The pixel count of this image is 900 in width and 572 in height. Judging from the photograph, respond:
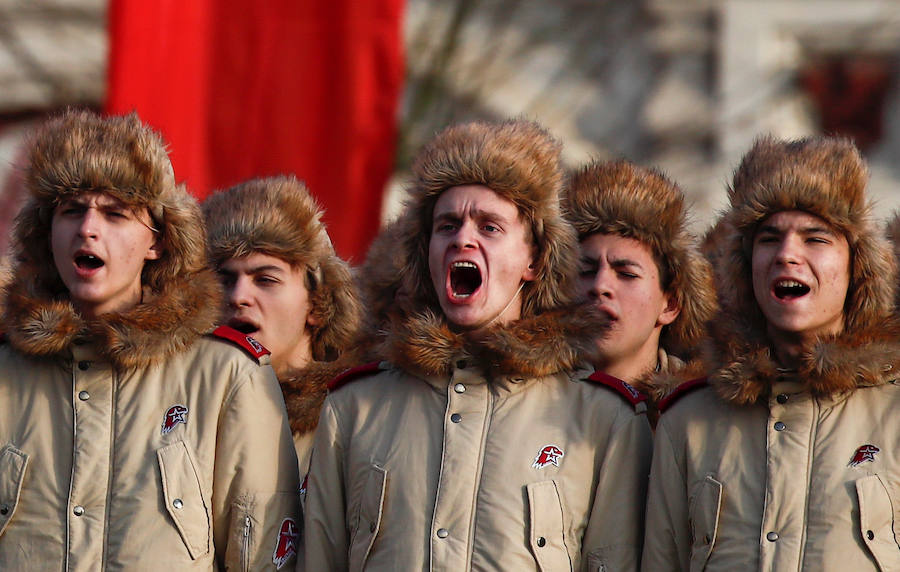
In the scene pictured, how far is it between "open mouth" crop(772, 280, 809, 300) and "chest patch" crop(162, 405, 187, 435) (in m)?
1.70

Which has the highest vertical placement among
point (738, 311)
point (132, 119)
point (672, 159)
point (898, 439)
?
point (672, 159)

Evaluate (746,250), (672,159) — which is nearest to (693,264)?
(746,250)

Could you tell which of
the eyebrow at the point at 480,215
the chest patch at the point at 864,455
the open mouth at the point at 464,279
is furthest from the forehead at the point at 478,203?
the chest patch at the point at 864,455

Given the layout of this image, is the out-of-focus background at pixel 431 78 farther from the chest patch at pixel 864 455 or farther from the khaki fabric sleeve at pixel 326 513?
the chest patch at pixel 864 455

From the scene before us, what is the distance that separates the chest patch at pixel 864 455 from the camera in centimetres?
499

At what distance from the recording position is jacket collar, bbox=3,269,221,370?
17.3 ft

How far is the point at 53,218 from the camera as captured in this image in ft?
18.0

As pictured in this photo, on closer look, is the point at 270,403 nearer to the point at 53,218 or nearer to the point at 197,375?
the point at 197,375

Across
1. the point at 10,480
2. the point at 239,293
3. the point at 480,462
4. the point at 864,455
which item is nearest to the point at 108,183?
the point at 10,480

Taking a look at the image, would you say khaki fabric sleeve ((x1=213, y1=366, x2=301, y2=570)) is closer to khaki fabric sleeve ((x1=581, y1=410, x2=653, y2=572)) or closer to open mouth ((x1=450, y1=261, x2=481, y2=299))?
open mouth ((x1=450, y1=261, x2=481, y2=299))

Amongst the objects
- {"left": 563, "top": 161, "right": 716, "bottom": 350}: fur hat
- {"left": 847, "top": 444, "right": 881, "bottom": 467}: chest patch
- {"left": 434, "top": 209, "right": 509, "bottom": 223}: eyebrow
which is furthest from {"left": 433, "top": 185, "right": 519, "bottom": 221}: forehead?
{"left": 847, "top": 444, "right": 881, "bottom": 467}: chest patch

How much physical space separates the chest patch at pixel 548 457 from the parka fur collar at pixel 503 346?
8.9 inches

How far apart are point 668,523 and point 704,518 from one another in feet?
0.37

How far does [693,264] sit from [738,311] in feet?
2.95
